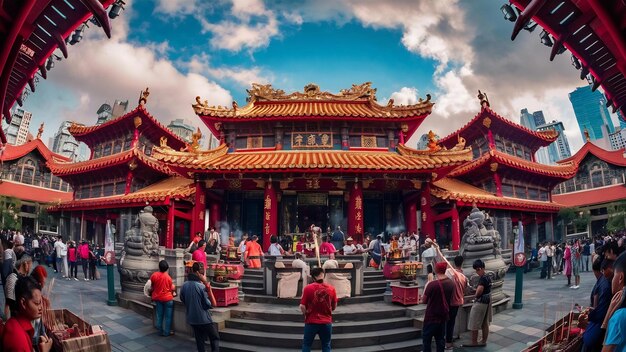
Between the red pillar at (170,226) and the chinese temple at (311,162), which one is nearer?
the chinese temple at (311,162)

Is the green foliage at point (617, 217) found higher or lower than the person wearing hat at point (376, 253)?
higher

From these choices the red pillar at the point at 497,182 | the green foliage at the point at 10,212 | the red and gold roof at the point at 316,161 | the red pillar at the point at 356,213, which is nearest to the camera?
the red and gold roof at the point at 316,161

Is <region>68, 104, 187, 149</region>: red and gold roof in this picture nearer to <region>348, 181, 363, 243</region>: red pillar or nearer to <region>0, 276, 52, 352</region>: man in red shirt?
<region>348, 181, 363, 243</region>: red pillar

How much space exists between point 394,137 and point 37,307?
17.4m

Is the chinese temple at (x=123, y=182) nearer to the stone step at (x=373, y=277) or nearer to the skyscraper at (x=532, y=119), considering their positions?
the stone step at (x=373, y=277)

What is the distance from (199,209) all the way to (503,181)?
54.6 ft

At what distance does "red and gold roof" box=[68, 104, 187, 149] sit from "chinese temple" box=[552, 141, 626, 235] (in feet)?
92.1

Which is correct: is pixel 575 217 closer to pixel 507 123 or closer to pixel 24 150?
pixel 507 123

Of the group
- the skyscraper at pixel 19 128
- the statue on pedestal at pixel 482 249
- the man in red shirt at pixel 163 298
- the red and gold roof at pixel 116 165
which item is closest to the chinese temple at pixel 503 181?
the statue on pedestal at pixel 482 249

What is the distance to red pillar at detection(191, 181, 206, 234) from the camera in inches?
685

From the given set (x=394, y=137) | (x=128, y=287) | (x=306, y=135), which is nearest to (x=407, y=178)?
(x=394, y=137)

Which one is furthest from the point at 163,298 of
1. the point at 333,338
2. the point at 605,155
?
the point at 605,155

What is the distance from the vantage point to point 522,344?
24.6 ft

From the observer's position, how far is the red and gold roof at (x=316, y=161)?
15773 millimetres
